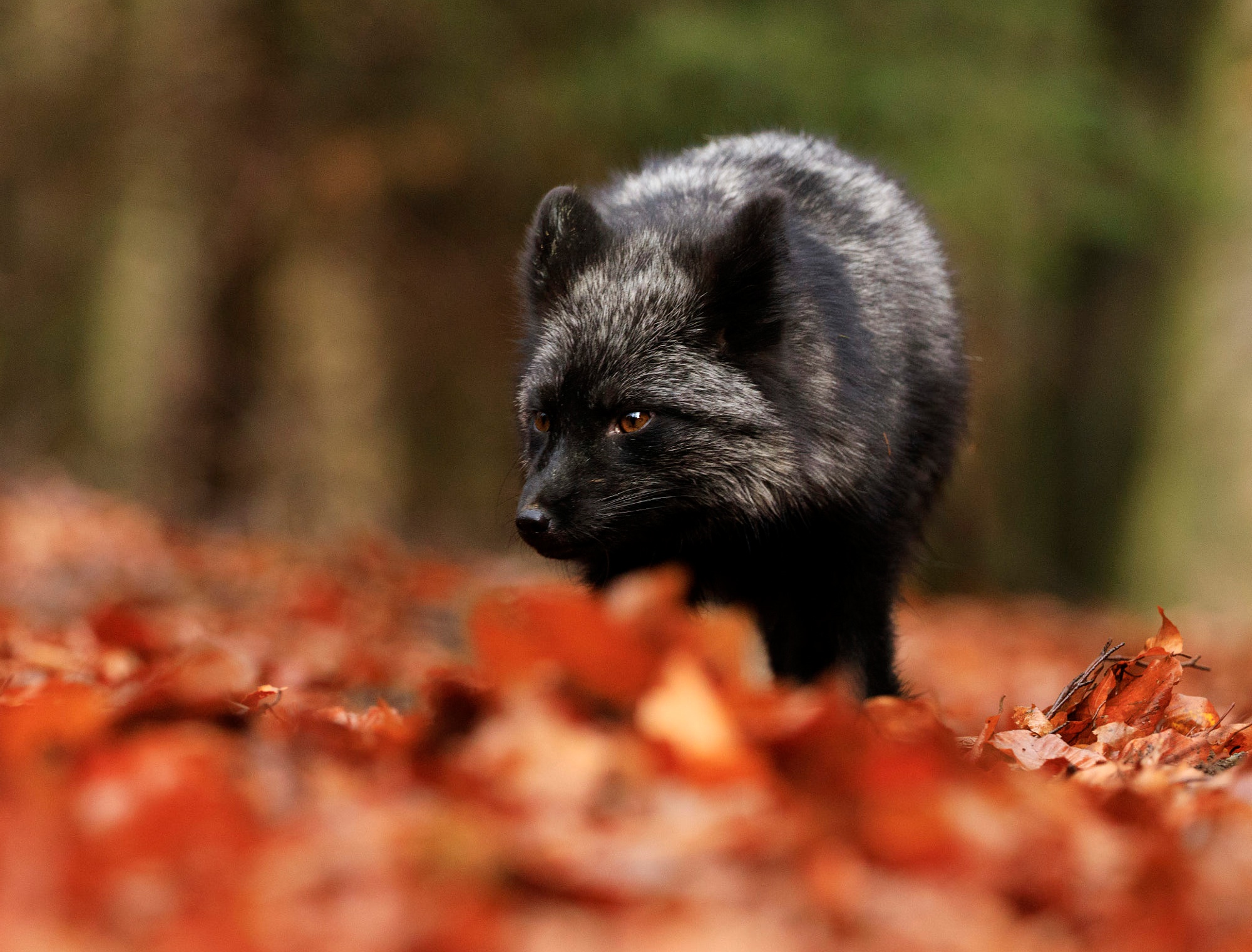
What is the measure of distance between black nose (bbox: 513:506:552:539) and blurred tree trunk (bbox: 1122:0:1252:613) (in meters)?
12.9

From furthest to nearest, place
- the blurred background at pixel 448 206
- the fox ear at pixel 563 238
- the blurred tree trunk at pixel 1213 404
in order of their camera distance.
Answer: the blurred tree trunk at pixel 1213 404, the blurred background at pixel 448 206, the fox ear at pixel 563 238

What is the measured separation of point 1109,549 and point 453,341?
35.5 feet

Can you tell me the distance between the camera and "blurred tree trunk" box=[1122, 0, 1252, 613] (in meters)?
15.2

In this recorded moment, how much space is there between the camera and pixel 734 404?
4910 mm

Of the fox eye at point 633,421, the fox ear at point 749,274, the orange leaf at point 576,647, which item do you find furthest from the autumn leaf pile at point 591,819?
the fox ear at point 749,274

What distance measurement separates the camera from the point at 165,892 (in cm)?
182

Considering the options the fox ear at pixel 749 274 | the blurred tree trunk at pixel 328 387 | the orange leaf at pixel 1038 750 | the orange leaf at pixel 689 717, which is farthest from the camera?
the blurred tree trunk at pixel 328 387

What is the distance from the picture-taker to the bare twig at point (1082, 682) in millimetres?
3709

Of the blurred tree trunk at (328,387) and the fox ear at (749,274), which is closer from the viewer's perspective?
the fox ear at (749,274)

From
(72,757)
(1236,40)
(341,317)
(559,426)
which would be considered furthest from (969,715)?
(1236,40)

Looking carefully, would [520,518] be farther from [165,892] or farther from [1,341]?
[1,341]

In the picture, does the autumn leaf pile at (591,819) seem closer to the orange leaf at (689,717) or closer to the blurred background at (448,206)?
A: the orange leaf at (689,717)

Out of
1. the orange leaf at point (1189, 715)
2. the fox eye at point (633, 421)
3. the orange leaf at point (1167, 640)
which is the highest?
the fox eye at point (633, 421)

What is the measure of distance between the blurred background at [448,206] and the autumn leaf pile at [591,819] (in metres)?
7.32
